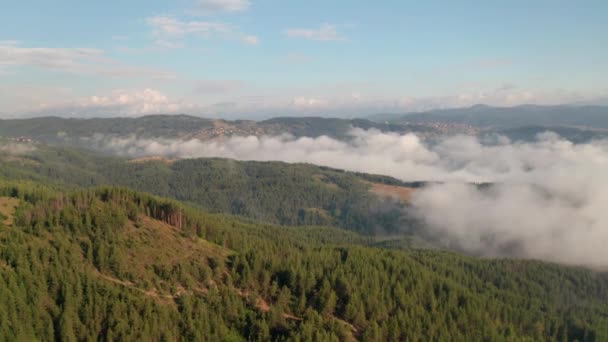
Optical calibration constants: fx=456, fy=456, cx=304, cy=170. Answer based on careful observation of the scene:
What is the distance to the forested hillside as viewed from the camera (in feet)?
377

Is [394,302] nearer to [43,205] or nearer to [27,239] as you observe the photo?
[27,239]

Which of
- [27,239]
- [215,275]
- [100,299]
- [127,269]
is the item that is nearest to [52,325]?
[100,299]

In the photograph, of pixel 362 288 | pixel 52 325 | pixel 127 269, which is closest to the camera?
pixel 52 325

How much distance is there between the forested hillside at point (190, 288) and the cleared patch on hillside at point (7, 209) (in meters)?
0.64

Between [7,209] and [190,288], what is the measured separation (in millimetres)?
84584

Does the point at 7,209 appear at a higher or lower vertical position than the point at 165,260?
higher

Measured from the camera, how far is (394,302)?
166625 mm

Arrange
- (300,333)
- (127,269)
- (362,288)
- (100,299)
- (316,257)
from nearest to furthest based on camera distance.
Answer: (100,299) < (300,333) < (127,269) < (362,288) < (316,257)

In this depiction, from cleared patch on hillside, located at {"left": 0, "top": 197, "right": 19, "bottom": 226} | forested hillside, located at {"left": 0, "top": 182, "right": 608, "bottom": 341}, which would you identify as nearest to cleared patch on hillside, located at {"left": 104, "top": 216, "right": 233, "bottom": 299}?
forested hillside, located at {"left": 0, "top": 182, "right": 608, "bottom": 341}

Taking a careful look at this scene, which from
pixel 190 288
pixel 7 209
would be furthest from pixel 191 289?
pixel 7 209

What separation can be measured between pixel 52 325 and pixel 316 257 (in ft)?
347

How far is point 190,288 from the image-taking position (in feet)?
459

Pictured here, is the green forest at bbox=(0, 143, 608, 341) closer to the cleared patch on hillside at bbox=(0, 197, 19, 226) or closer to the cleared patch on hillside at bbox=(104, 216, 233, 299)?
the cleared patch on hillside at bbox=(104, 216, 233, 299)

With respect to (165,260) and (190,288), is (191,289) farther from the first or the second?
(165,260)
